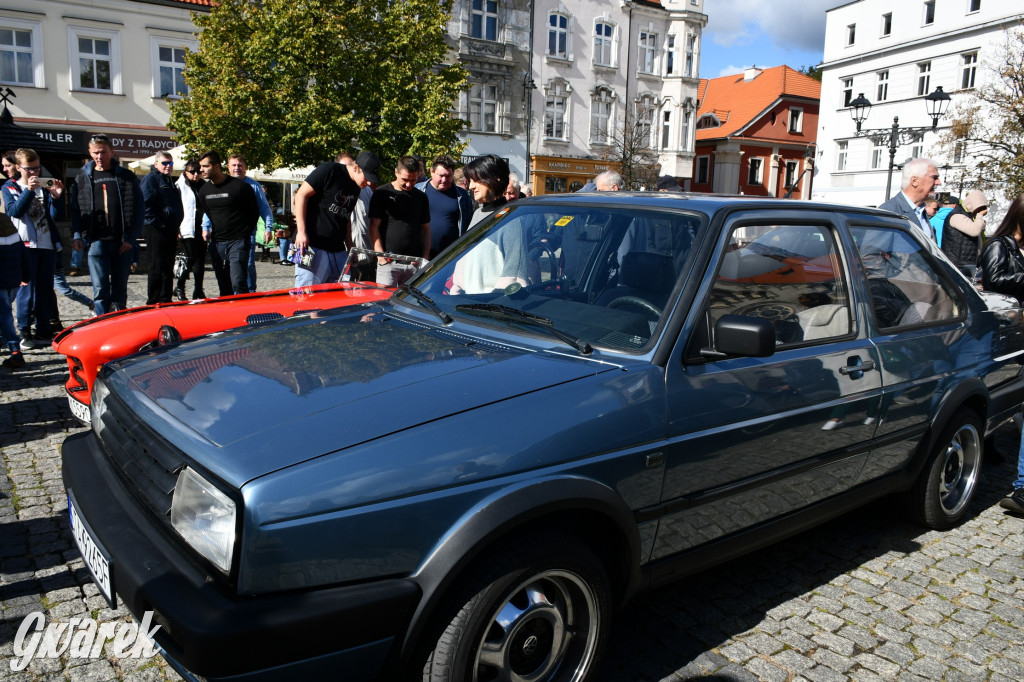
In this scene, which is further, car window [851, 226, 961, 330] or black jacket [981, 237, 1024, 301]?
black jacket [981, 237, 1024, 301]

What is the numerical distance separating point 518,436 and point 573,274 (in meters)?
1.13

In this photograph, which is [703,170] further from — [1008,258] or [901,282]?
[901,282]

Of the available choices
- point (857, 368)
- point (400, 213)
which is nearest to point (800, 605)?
point (857, 368)

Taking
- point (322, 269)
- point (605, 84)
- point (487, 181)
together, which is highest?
point (605, 84)

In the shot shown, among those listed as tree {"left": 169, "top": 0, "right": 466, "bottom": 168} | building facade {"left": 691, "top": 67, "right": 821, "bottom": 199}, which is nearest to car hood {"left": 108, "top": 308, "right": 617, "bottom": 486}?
tree {"left": 169, "top": 0, "right": 466, "bottom": 168}

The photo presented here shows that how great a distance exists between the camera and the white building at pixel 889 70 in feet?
131

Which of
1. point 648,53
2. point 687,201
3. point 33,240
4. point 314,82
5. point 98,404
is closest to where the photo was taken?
point 98,404

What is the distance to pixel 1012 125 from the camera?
89.6 feet

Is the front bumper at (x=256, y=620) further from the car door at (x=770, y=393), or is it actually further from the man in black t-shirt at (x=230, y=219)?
the man in black t-shirt at (x=230, y=219)

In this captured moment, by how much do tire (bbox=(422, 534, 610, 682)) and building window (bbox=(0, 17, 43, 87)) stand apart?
29.4 metres

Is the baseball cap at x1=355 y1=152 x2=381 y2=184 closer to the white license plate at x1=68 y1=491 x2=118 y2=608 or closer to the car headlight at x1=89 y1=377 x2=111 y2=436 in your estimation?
the car headlight at x1=89 y1=377 x2=111 y2=436

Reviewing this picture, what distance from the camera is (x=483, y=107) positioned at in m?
36.4

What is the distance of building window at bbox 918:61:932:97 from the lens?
42.7m

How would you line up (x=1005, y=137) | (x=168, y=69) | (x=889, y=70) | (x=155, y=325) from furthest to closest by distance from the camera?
(x=889, y=70) → (x=1005, y=137) → (x=168, y=69) → (x=155, y=325)
